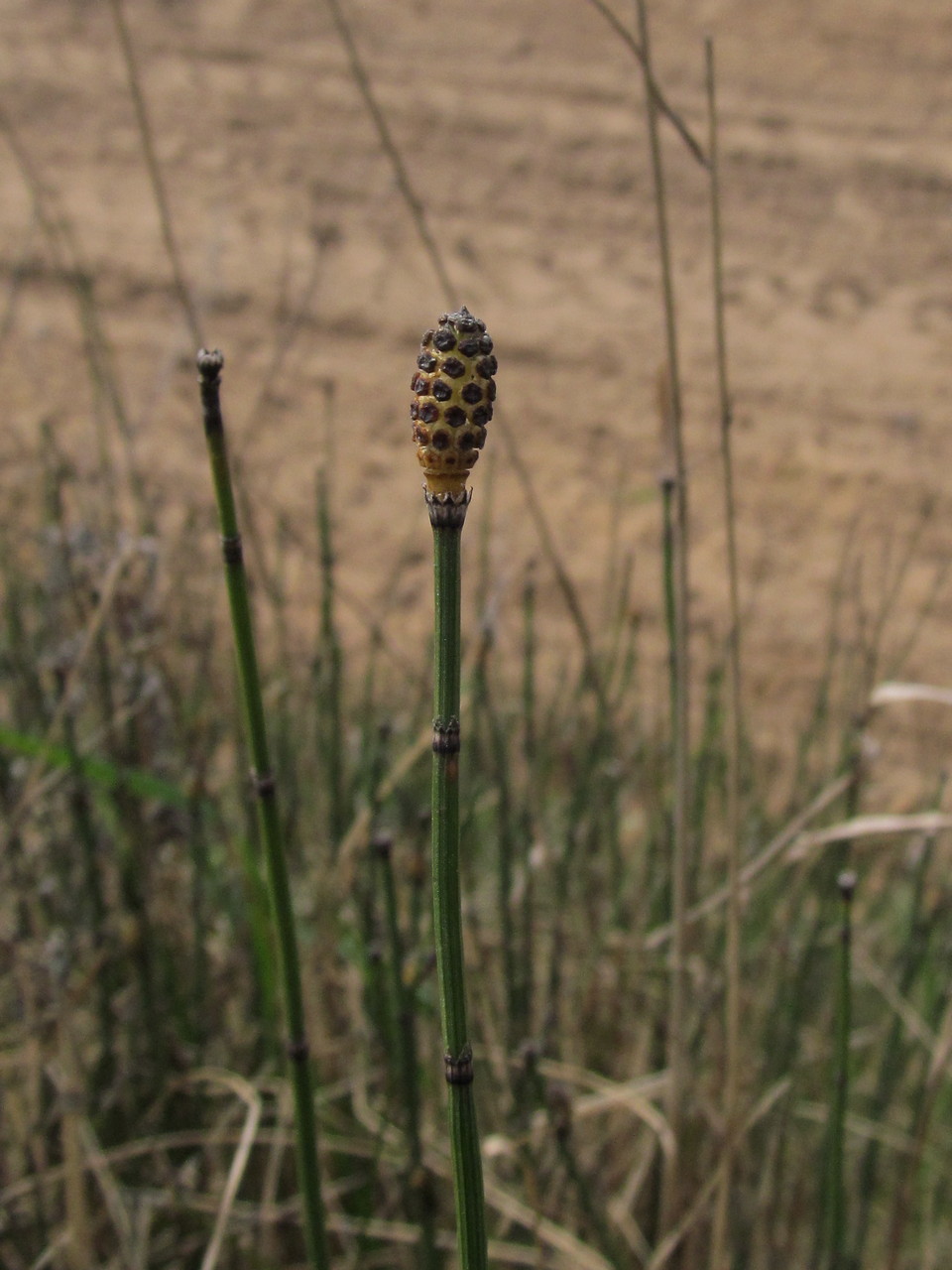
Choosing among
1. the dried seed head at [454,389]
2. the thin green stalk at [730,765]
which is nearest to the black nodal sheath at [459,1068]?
the dried seed head at [454,389]

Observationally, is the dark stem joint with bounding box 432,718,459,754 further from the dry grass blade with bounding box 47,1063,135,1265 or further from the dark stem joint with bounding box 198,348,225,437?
the dry grass blade with bounding box 47,1063,135,1265

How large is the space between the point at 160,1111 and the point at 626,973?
15.8 inches

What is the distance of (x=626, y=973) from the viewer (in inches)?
49.6

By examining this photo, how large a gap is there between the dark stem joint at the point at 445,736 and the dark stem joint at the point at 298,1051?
27cm

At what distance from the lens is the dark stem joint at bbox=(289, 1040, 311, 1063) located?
67cm

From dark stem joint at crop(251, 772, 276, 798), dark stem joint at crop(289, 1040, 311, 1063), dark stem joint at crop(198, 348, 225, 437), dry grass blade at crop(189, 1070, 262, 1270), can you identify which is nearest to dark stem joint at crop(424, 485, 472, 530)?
dark stem joint at crop(198, 348, 225, 437)

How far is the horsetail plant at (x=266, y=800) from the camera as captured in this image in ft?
1.70

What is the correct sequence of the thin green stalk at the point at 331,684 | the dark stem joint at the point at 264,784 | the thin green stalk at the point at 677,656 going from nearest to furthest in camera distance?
the dark stem joint at the point at 264,784 → the thin green stalk at the point at 677,656 → the thin green stalk at the point at 331,684

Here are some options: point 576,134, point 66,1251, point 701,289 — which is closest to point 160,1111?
point 66,1251

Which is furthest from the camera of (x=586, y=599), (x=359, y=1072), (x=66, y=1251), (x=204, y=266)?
(x=204, y=266)

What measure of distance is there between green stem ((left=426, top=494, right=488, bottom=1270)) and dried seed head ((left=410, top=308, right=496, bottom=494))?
0.02 m

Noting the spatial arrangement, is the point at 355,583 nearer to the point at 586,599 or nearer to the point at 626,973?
the point at 586,599

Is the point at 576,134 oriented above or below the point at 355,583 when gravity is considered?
above

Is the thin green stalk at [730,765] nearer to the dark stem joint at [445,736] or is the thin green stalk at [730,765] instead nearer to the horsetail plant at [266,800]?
the horsetail plant at [266,800]
